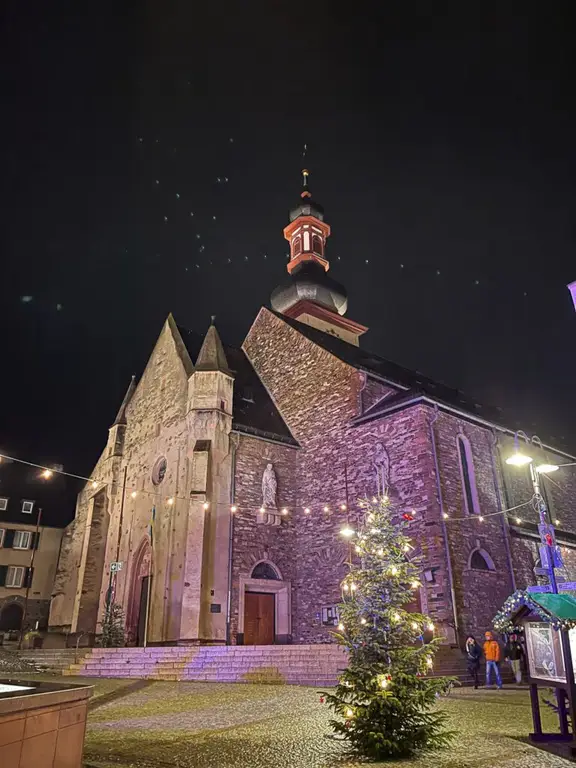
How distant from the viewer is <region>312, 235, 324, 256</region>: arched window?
144 feet

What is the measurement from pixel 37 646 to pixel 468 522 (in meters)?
21.7

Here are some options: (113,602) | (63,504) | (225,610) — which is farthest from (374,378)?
(63,504)

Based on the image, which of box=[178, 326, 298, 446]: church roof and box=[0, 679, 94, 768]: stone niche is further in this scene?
box=[178, 326, 298, 446]: church roof

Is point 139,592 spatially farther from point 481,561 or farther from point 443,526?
point 481,561

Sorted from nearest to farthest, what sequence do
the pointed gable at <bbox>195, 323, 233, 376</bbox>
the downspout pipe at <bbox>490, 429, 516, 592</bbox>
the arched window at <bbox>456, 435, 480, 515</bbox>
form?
the downspout pipe at <bbox>490, 429, 516, 592</bbox> < the arched window at <bbox>456, 435, 480, 515</bbox> < the pointed gable at <bbox>195, 323, 233, 376</bbox>

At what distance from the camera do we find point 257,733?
7676 millimetres

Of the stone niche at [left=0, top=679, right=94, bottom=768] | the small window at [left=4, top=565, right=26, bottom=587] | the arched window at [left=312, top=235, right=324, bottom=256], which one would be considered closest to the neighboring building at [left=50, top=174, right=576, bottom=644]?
the small window at [left=4, top=565, right=26, bottom=587]

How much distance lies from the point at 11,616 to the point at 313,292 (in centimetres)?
2961

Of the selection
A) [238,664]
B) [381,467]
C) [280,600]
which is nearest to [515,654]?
[381,467]

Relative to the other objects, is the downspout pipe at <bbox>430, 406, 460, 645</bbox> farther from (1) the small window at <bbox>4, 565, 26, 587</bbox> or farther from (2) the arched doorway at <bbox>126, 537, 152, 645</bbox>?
(1) the small window at <bbox>4, 565, 26, 587</bbox>

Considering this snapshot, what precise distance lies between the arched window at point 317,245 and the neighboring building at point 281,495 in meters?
15.5

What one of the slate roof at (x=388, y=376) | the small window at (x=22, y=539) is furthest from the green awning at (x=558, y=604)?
the small window at (x=22, y=539)

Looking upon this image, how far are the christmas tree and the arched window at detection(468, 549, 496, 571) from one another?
13173 millimetres

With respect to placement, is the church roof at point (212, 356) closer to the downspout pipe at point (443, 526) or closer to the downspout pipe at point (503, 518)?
the downspout pipe at point (443, 526)
